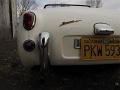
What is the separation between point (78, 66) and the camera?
4.89 meters

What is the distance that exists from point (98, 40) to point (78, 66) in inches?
19.8

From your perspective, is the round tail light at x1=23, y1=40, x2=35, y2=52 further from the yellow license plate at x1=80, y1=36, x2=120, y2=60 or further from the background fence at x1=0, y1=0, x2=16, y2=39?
the background fence at x1=0, y1=0, x2=16, y2=39

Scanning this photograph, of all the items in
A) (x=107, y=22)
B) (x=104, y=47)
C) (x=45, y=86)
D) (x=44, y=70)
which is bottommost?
(x=45, y=86)

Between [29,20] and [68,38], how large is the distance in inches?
22.6

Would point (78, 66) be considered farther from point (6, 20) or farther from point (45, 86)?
point (6, 20)

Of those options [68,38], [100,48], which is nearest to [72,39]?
[68,38]

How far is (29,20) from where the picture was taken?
466 centimetres

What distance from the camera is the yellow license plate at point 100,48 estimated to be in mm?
4629

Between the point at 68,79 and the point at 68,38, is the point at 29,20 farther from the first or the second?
the point at 68,79

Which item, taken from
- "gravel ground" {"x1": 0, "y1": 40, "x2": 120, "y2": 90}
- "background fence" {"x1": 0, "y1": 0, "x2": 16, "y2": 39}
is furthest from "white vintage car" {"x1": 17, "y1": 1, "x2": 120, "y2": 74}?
"background fence" {"x1": 0, "y1": 0, "x2": 16, "y2": 39}

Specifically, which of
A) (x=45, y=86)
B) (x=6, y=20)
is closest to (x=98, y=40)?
(x=45, y=86)

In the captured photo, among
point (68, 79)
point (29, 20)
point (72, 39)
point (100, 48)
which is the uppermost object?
point (29, 20)

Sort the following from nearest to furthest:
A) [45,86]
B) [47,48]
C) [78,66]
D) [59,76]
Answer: [47,48]
[78,66]
[45,86]
[59,76]

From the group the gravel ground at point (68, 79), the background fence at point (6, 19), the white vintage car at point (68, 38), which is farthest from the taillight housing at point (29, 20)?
the background fence at point (6, 19)
